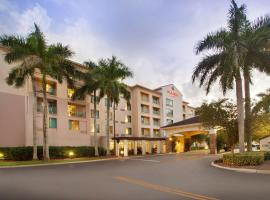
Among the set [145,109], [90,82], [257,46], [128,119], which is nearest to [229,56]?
[257,46]

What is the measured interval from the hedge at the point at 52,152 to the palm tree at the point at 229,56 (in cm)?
2227

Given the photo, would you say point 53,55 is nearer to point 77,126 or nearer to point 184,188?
point 77,126

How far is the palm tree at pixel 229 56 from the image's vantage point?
2162 cm

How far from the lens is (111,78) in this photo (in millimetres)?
41250

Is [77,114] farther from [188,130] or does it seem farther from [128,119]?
[188,130]

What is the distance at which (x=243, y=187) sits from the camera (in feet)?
38.7

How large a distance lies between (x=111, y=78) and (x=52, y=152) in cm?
1286

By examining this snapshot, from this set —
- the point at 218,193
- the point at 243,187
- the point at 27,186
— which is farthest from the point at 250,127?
the point at 27,186

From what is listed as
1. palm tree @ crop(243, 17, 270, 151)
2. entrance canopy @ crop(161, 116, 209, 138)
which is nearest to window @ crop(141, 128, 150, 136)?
entrance canopy @ crop(161, 116, 209, 138)

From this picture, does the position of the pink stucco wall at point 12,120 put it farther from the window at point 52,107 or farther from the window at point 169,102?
the window at point 169,102

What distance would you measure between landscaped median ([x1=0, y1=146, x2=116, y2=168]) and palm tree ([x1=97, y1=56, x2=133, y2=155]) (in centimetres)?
391

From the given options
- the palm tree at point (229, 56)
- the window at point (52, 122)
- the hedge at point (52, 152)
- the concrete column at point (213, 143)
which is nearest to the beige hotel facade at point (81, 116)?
the window at point (52, 122)

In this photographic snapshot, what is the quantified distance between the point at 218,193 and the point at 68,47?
26.7 metres

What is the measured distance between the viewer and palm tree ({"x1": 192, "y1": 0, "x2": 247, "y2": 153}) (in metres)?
21.6
